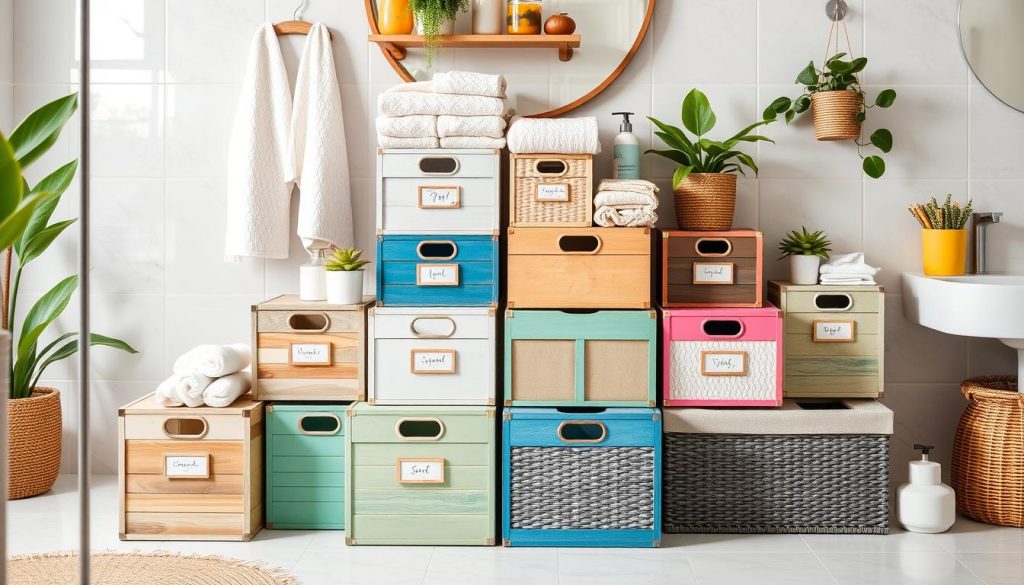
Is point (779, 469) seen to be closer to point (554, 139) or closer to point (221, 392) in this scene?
point (554, 139)

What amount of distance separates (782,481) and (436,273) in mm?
1082

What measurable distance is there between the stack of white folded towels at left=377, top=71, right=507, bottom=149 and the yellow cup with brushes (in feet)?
4.25

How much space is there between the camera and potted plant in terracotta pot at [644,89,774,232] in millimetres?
2652

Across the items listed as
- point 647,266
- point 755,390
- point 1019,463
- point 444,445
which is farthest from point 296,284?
point 1019,463

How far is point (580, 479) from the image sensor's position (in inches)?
96.7

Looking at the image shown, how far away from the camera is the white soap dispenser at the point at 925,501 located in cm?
253

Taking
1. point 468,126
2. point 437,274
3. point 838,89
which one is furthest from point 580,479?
point 838,89

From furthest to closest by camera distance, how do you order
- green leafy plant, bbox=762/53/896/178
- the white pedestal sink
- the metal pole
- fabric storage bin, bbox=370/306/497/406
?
green leafy plant, bbox=762/53/896/178 < fabric storage bin, bbox=370/306/497/406 < the white pedestal sink < the metal pole

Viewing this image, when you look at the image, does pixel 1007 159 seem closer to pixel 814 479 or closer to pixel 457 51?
pixel 814 479

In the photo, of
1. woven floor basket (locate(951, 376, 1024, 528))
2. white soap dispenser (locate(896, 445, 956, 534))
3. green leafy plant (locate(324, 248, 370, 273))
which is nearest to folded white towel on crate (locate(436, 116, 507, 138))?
green leafy plant (locate(324, 248, 370, 273))

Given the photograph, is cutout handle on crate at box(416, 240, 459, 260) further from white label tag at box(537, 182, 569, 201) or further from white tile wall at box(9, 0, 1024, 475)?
white tile wall at box(9, 0, 1024, 475)

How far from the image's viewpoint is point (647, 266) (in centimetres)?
250

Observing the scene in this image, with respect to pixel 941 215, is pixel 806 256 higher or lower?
lower

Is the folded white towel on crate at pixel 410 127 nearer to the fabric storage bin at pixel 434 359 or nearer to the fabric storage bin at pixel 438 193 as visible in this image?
the fabric storage bin at pixel 438 193
